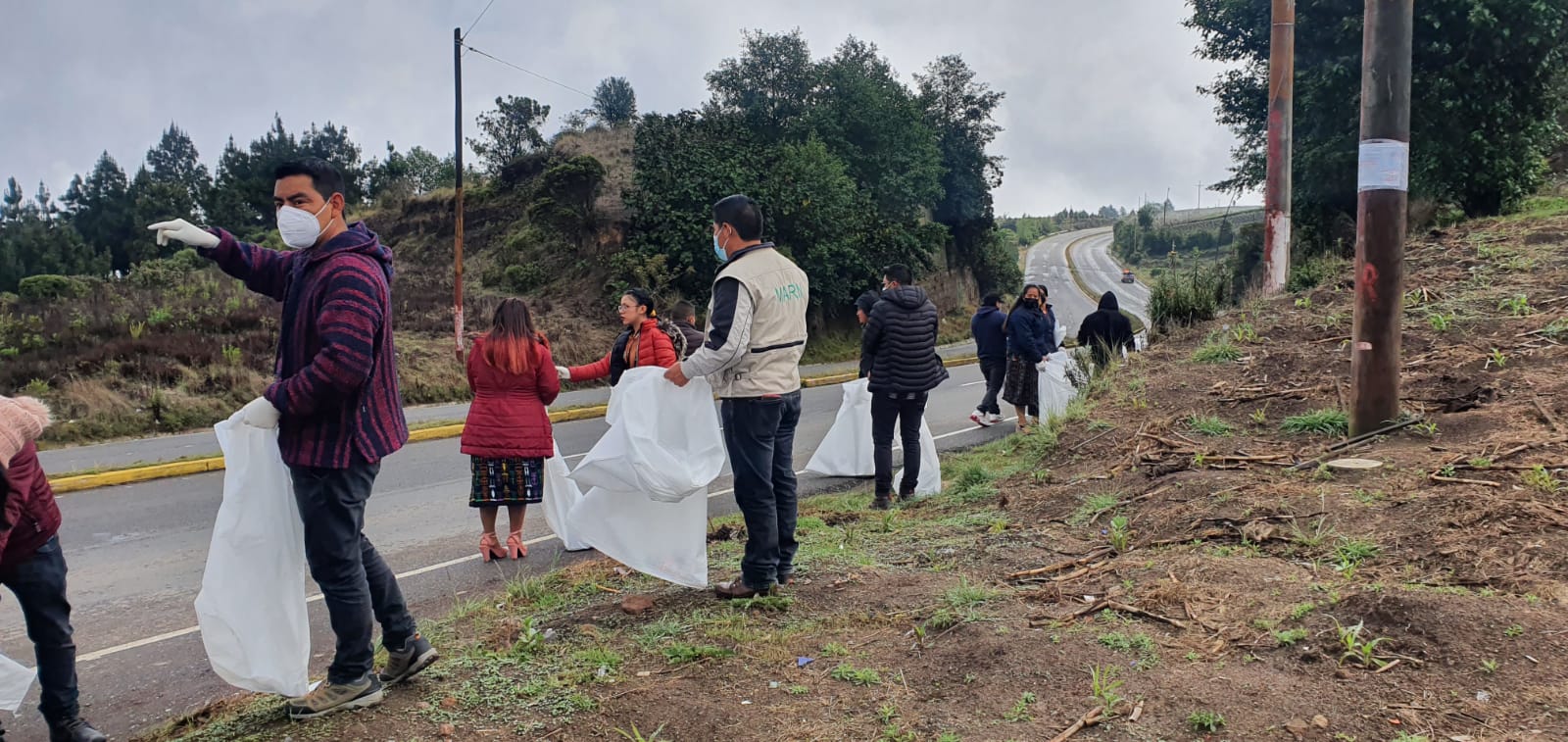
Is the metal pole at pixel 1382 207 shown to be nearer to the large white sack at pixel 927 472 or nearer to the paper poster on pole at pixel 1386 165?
the paper poster on pole at pixel 1386 165

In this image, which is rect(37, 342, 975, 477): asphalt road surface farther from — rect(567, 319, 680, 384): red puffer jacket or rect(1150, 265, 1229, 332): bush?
rect(1150, 265, 1229, 332): bush

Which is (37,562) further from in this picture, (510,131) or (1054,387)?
(510,131)

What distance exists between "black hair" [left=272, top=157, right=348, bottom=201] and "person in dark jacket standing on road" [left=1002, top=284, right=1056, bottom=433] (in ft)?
27.4

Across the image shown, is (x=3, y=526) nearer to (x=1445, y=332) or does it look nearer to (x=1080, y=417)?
(x=1080, y=417)

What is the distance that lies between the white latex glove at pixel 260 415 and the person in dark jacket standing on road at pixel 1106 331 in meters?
9.35

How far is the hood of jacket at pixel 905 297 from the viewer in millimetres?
7219

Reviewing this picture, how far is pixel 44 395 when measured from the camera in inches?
550

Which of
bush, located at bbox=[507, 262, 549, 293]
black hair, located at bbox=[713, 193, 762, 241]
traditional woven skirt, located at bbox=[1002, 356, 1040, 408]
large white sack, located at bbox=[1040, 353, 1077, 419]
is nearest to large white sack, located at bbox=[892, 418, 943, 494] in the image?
large white sack, located at bbox=[1040, 353, 1077, 419]

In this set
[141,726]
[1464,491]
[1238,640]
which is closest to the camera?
[1238,640]

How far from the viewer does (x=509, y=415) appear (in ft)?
19.5

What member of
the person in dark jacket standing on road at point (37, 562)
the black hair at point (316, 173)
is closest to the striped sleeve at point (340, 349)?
the black hair at point (316, 173)

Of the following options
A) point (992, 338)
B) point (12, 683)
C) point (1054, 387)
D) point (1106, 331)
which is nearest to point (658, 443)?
point (12, 683)

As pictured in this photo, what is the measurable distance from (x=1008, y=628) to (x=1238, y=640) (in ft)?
2.64

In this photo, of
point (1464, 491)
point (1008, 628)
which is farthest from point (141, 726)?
point (1464, 491)
